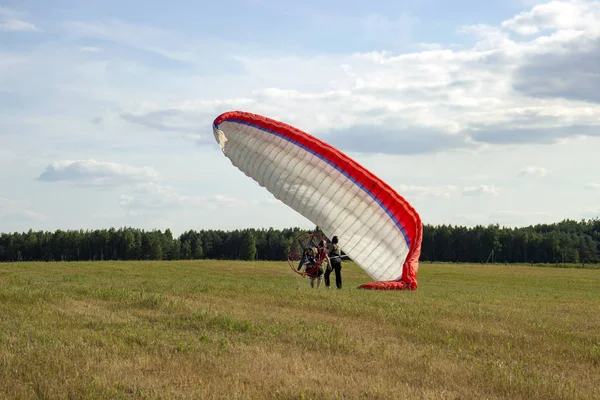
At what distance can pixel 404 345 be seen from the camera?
36.5ft

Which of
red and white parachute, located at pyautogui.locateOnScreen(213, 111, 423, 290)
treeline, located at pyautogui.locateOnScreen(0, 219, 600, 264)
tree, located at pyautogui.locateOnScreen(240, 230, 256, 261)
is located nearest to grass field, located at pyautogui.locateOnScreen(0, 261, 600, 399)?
red and white parachute, located at pyautogui.locateOnScreen(213, 111, 423, 290)

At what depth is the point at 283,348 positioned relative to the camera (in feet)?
34.4

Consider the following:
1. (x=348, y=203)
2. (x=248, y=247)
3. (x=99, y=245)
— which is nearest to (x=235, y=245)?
(x=248, y=247)

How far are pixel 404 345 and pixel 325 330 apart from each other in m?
1.60

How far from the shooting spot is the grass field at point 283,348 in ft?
27.0

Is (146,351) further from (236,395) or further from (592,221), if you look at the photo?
(592,221)

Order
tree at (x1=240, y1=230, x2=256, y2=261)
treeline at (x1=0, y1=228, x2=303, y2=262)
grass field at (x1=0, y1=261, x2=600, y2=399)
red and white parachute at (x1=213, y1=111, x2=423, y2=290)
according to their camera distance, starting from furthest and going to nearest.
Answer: treeline at (x1=0, y1=228, x2=303, y2=262) → tree at (x1=240, y1=230, x2=256, y2=261) → red and white parachute at (x1=213, y1=111, x2=423, y2=290) → grass field at (x1=0, y1=261, x2=600, y2=399)

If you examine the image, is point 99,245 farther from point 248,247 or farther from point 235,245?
point 248,247

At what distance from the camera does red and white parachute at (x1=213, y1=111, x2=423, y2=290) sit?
21266 mm

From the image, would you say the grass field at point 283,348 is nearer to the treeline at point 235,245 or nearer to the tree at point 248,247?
the tree at point 248,247

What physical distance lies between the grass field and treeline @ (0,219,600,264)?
93.2 metres

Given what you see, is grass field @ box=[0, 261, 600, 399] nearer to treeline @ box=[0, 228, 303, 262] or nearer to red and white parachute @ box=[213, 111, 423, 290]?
red and white parachute @ box=[213, 111, 423, 290]

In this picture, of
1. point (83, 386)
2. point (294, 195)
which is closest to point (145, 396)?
point (83, 386)

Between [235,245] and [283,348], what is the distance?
109 meters
